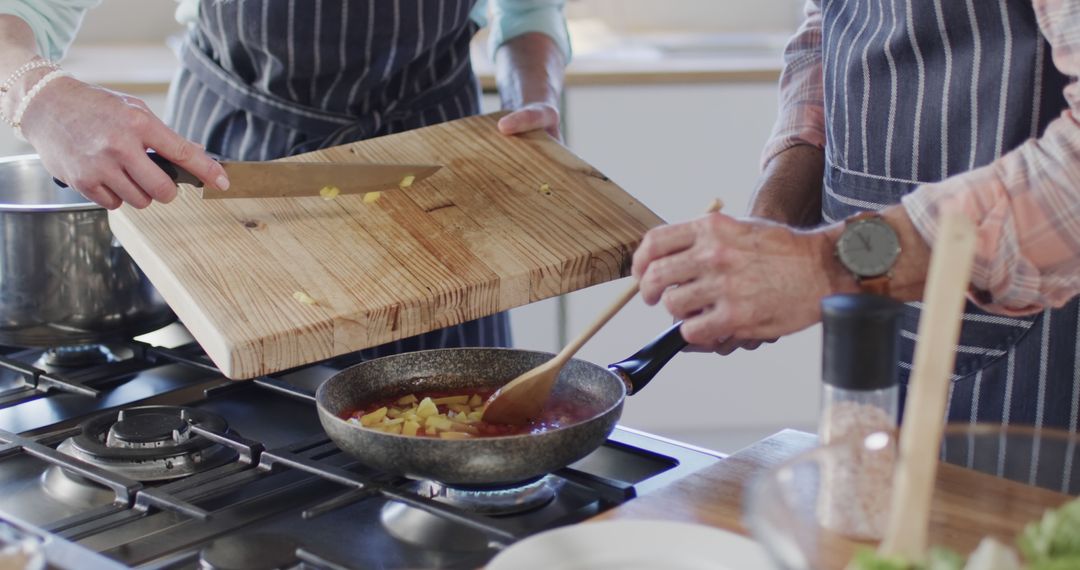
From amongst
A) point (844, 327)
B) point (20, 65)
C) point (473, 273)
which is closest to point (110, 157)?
point (20, 65)

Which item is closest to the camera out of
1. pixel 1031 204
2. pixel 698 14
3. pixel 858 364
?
pixel 858 364

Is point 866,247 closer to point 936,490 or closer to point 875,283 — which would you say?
point 875,283

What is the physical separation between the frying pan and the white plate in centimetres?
10

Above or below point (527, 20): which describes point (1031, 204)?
below

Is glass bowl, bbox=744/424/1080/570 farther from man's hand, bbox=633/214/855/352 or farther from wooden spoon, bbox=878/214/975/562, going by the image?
man's hand, bbox=633/214/855/352

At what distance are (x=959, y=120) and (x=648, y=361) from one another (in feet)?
1.12

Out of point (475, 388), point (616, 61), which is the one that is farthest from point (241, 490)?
point (616, 61)

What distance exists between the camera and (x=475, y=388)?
104 centimetres

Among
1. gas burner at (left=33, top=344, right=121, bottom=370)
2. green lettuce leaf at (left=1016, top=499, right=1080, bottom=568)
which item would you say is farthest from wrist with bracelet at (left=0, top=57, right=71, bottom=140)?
green lettuce leaf at (left=1016, top=499, right=1080, bottom=568)

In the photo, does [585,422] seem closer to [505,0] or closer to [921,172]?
[921,172]

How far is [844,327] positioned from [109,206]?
0.69 m

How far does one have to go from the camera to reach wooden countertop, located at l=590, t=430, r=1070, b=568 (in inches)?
30.4

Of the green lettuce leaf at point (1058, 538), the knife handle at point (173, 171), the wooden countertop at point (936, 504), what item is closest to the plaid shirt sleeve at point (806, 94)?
the wooden countertop at point (936, 504)

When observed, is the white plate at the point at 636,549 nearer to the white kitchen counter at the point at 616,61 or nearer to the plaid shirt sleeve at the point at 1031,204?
the plaid shirt sleeve at the point at 1031,204
